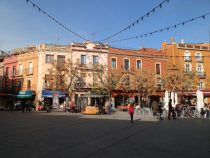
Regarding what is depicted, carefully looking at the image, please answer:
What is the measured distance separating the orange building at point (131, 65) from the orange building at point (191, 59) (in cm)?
215

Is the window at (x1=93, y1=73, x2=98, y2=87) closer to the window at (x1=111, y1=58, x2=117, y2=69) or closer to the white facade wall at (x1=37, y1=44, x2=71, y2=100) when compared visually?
the window at (x1=111, y1=58, x2=117, y2=69)

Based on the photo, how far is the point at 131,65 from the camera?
42594 mm

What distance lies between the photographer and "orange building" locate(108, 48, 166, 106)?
4053cm

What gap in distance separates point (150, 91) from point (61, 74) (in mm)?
13618

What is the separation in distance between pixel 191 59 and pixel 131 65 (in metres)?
11.9

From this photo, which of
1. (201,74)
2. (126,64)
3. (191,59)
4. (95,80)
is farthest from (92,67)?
(201,74)

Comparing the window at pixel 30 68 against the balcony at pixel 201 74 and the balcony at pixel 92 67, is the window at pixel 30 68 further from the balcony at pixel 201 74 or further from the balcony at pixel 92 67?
the balcony at pixel 201 74

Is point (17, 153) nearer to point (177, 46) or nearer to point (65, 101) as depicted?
point (65, 101)

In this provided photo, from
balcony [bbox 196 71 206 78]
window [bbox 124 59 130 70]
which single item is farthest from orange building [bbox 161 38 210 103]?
window [bbox 124 59 130 70]

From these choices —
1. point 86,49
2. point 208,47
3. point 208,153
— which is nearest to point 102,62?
point 86,49

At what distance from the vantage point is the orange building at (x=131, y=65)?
4053 centimetres

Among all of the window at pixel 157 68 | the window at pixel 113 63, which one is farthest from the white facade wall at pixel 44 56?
the window at pixel 157 68

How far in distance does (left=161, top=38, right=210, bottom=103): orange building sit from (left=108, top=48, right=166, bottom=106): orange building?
215cm

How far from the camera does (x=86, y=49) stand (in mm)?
40594
